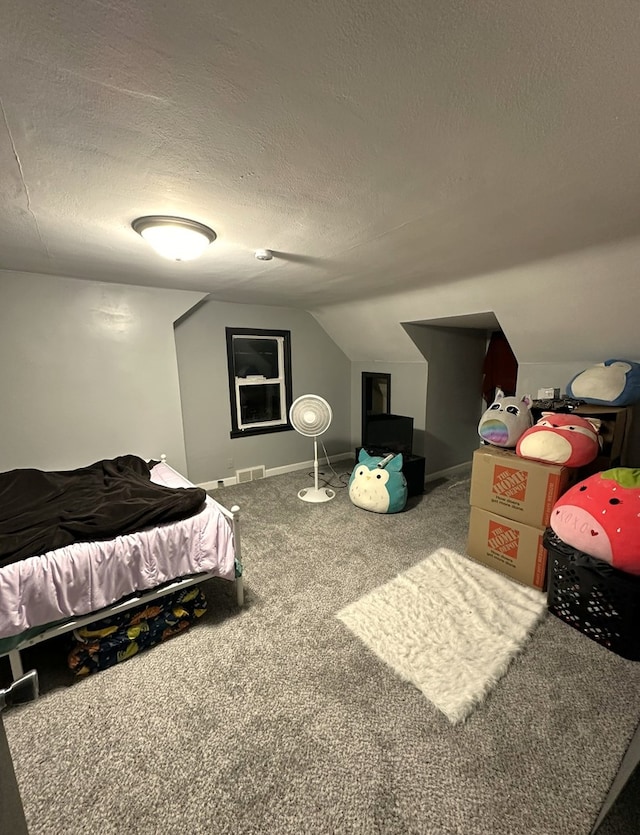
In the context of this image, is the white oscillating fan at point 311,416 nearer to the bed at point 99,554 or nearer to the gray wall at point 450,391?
the gray wall at point 450,391

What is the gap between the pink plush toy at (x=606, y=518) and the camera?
1.69m

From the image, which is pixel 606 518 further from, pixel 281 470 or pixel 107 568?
pixel 281 470

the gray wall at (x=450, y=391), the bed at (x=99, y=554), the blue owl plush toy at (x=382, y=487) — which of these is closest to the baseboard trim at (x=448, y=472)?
the gray wall at (x=450, y=391)

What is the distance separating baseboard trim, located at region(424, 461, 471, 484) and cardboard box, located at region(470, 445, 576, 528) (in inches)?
64.9

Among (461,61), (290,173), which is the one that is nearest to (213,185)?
(290,173)

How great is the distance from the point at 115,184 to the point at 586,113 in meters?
1.56

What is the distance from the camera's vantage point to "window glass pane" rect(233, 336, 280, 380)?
13.2 ft

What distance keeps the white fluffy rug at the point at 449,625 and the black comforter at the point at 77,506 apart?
1.24 m

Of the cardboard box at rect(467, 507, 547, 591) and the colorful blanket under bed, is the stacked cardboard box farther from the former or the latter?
the colorful blanket under bed

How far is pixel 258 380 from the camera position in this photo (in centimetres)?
418

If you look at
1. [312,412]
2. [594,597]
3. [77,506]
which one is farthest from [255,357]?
[594,597]

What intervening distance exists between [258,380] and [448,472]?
2.65 metres

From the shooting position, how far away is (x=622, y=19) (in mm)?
667

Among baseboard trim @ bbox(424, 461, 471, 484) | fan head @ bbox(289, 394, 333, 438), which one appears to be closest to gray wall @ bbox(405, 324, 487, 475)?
baseboard trim @ bbox(424, 461, 471, 484)
